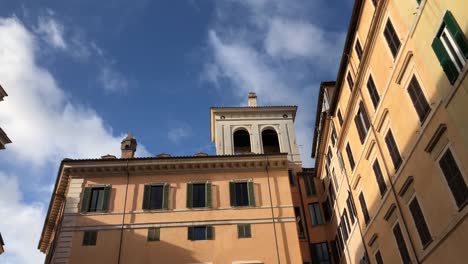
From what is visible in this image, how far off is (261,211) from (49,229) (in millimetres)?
16574

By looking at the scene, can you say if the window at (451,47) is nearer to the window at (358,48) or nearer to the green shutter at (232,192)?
the window at (358,48)

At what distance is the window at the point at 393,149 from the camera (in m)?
19.2

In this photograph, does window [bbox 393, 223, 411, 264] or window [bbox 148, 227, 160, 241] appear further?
window [bbox 148, 227, 160, 241]

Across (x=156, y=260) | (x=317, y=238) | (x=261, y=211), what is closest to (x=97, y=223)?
(x=156, y=260)

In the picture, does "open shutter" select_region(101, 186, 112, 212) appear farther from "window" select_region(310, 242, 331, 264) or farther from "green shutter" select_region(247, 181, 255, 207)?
"window" select_region(310, 242, 331, 264)

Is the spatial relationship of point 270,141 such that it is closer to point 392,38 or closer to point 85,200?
point 85,200

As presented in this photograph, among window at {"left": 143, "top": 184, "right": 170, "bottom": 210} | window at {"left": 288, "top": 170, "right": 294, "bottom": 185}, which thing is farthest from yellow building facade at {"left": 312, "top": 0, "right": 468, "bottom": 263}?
window at {"left": 143, "top": 184, "right": 170, "bottom": 210}

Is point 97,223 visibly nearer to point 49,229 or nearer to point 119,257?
point 119,257

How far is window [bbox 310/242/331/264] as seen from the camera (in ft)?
101

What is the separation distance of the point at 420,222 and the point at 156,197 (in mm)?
16285

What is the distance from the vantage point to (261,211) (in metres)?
27.7

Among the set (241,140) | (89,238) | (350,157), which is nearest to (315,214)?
(350,157)

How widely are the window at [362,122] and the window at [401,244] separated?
5.27 metres

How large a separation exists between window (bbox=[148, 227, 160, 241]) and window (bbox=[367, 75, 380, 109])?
47.7 ft
